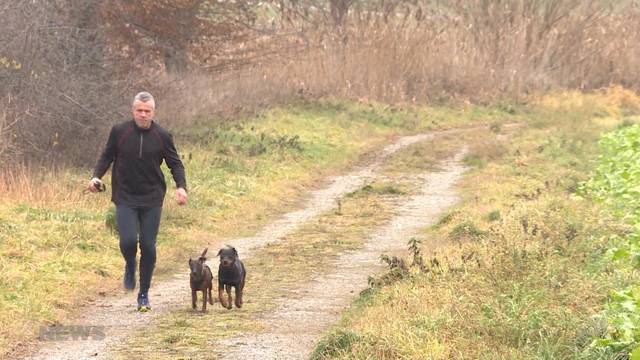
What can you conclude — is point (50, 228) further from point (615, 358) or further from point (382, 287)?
point (615, 358)

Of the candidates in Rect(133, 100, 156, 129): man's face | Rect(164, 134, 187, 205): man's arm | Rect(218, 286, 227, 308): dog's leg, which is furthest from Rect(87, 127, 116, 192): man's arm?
Rect(218, 286, 227, 308): dog's leg

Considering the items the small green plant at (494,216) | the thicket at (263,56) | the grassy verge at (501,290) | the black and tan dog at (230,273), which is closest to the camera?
the grassy verge at (501,290)

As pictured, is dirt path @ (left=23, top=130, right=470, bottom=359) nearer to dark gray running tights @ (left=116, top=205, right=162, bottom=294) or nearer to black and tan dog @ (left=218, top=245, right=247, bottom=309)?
dark gray running tights @ (left=116, top=205, right=162, bottom=294)

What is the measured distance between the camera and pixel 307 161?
23500 mm

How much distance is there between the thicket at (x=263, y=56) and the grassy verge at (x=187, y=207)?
1072 millimetres

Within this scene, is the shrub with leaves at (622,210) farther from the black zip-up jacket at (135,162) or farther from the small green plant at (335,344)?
the black zip-up jacket at (135,162)

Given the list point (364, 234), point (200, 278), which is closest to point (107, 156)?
point (200, 278)

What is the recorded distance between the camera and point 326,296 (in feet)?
37.3

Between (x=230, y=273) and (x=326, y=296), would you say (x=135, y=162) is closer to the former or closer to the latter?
(x=230, y=273)

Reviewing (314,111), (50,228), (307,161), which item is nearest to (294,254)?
(50,228)

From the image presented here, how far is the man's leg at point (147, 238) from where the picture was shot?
10328 millimetres

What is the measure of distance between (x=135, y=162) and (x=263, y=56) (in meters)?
19.8

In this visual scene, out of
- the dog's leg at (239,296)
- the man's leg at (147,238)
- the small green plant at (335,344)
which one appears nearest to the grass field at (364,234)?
the small green plant at (335,344)

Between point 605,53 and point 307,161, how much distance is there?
2251 centimetres
